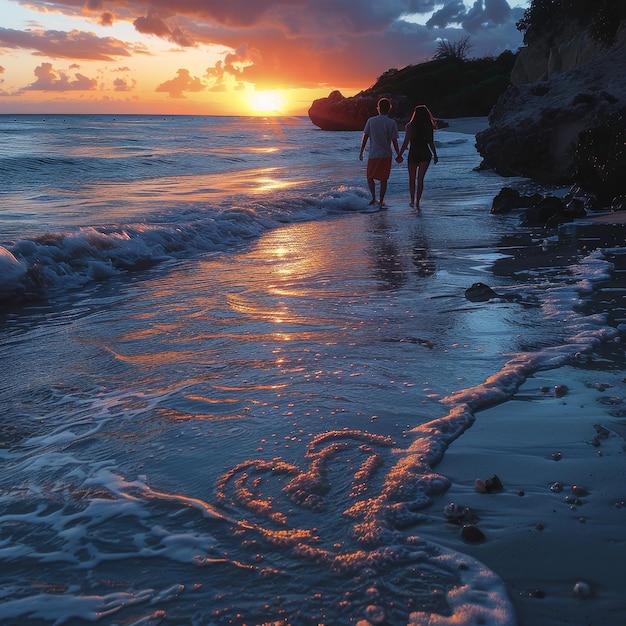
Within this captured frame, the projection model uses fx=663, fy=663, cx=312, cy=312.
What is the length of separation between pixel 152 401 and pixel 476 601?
1.92 meters

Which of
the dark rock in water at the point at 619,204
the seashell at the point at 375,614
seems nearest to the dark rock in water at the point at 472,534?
the seashell at the point at 375,614

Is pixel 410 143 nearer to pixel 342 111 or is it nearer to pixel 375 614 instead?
pixel 375 614

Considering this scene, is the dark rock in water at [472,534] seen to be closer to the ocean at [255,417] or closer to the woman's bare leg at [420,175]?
the ocean at [255,417]

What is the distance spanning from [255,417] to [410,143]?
9742 mm

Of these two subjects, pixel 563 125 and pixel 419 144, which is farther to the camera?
pixel 563 125

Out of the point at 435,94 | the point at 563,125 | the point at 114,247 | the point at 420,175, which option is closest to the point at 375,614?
the point at 114,247

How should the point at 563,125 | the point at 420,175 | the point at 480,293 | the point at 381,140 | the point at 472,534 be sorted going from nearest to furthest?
the point at 472,534, the point at 480,293, the point at 420,175, the point at 381,140, the point at 563,125

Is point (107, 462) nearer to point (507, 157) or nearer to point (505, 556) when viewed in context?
point (505, 556)

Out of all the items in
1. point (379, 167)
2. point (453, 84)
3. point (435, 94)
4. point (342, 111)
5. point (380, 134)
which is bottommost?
point (379, 167)

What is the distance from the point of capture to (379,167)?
12.1 m

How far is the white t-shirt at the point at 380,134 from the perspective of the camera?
38.8 feet

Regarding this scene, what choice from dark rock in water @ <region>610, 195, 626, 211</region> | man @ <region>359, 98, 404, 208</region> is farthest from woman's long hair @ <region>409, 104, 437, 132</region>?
dark rock in water @ <region>610, 195, 626, 211</region>

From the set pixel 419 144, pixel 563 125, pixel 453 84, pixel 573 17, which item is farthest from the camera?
pixel 453 84

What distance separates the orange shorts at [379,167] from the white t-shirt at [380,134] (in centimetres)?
7
